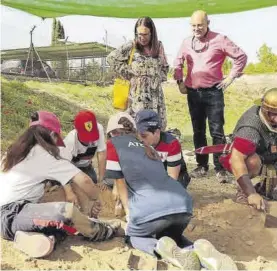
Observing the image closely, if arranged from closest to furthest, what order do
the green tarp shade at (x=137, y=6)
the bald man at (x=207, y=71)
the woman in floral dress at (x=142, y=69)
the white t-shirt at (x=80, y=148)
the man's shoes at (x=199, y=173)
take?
the white t-shirt at (x=80, y=148) < the woman in floral dress at (x=142, y=69) < the bald man at (x=207, y=71) < the man's shoes at (x=199, y=173) < the green tarp shade at (x=137, y=6)

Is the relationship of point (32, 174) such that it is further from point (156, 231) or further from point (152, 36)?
point (152, 36)

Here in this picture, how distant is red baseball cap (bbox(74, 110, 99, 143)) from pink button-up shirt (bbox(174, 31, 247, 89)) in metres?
1.38

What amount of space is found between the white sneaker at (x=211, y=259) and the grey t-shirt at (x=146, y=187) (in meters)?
0.24

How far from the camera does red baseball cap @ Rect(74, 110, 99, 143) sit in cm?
423

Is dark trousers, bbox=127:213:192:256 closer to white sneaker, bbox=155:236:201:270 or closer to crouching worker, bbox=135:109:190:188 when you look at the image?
white sneaker, bbox=155:236:201:270

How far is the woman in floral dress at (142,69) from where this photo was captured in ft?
16.1

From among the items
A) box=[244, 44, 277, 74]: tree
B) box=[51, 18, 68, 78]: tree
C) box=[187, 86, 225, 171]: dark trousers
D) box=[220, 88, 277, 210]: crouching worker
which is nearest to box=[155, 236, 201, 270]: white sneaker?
box=[220, 88, 277, 210]: crouching worker

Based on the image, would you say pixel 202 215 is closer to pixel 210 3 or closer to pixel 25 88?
pixel 210 3

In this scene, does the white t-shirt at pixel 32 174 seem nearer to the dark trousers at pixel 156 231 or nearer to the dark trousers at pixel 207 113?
the dark trousers at pixel 156 231

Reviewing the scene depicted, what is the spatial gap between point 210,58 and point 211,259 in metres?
2.51

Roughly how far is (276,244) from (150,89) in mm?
1791

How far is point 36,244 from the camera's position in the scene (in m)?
3.21

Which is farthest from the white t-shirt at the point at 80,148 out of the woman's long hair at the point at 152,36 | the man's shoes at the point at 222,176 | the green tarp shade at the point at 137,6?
the green tarp shade at the point at 137,6

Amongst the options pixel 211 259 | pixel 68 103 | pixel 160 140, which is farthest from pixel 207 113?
pixel 68 103
